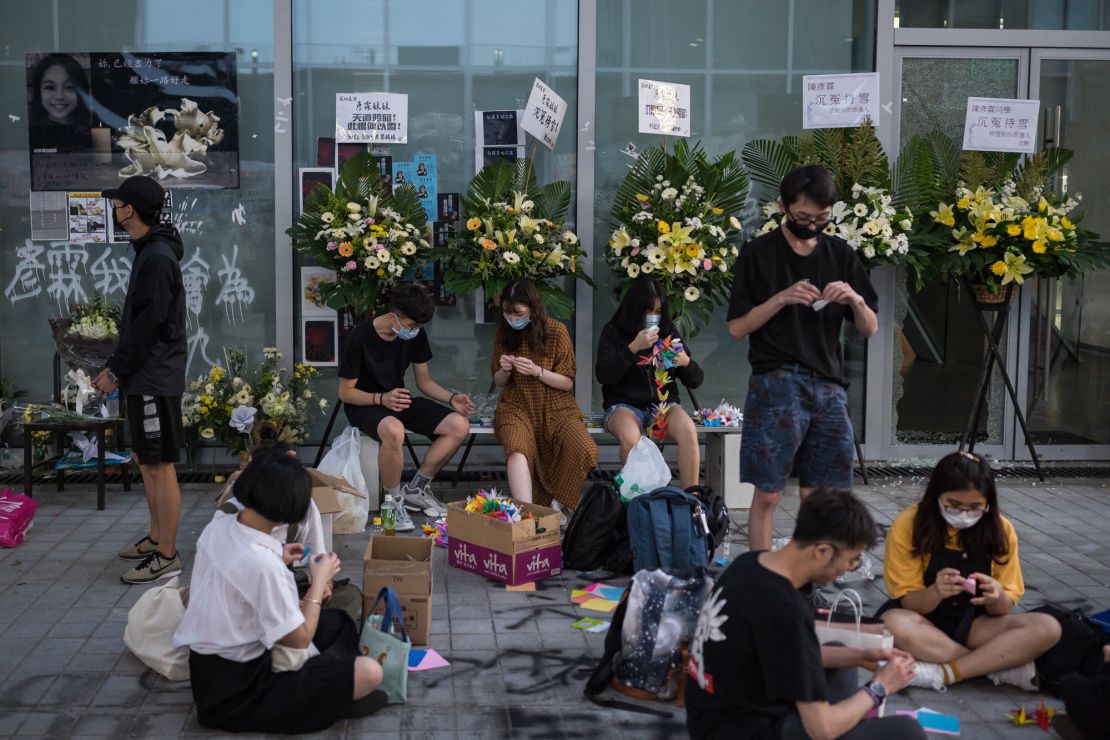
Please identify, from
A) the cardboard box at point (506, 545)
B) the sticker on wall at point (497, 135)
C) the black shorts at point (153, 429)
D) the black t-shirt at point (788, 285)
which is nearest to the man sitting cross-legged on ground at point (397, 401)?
the cardboard box at point (506, 545)

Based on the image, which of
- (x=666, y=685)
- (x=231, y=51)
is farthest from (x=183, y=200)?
(x=666, y=685)

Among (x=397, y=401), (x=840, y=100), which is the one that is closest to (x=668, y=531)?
(x=397, y=401)

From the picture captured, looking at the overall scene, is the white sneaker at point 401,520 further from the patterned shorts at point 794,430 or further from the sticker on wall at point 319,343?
the patterned shorts at point 794,430

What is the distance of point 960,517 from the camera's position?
420 centimetres

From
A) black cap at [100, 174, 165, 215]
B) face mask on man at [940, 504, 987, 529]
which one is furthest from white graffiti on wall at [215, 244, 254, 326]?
face mask on man at [940, 504, 987, 529]

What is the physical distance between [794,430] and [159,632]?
268 cm

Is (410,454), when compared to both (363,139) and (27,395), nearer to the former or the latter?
(363,139)

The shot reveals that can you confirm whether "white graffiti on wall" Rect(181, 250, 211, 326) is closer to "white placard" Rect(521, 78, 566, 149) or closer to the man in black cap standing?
the man in black cap standing

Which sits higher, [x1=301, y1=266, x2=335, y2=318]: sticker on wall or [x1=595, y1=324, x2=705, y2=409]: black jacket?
[x1=301, y1=266, x2=335, y2=318]: sticker on wall

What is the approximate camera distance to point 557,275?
288 inches

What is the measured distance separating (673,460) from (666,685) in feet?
12.9

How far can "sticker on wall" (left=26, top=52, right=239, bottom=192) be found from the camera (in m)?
7.48

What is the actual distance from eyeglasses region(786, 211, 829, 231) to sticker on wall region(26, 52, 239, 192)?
14.1 ft

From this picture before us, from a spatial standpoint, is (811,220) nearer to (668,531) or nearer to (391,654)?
(668,531)
